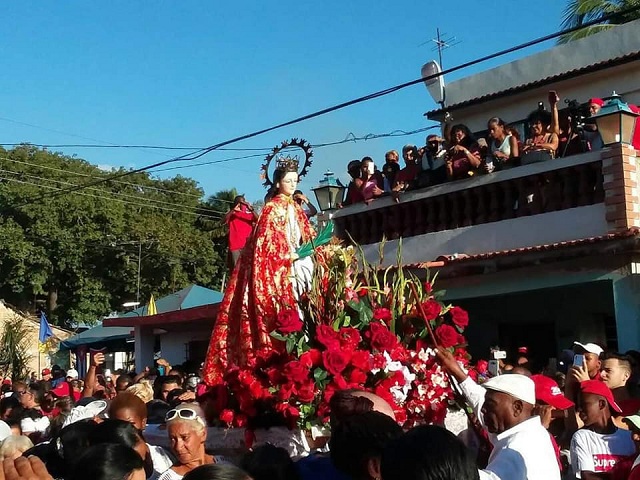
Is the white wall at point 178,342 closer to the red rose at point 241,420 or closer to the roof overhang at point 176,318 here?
the roof overhang at point 176,318

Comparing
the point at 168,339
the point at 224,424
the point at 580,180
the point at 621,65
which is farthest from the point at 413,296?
the point at 168,339

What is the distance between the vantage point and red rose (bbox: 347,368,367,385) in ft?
15.0

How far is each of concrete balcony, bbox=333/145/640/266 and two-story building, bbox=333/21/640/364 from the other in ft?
0.04

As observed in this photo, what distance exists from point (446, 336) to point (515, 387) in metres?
1.42

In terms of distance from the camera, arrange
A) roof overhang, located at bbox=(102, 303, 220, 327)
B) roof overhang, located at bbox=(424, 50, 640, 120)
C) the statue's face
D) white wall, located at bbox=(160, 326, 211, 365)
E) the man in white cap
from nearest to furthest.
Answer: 1. the man in white cap
2. the statue's face
3. roof overhang, located at bbox=(424, 50, 640, 120)
4. roof overhang, located at bbox=(102, 303, 220, 327)
5. white wall, located at bbox=(160, 326, 211, 365)

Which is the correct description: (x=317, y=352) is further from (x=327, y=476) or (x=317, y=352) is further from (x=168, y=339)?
(x=168, y=339)

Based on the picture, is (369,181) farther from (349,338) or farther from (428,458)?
(428,458)

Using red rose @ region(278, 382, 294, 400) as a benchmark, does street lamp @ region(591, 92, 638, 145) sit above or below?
above

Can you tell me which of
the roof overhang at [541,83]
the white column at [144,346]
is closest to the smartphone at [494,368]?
the roof overhang at [541,83]

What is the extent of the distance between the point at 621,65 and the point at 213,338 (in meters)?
9.20

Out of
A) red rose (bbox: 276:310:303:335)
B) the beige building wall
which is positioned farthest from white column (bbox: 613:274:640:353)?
the beige building wall

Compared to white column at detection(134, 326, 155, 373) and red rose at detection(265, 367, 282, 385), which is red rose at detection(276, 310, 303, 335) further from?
white column at detection(134, 326, 155, 373)

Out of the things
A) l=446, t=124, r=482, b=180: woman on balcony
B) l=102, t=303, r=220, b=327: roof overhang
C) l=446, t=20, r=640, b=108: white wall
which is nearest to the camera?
l=446, t=124, r=482, b=180: woman on balcony

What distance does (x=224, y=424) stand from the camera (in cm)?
505
